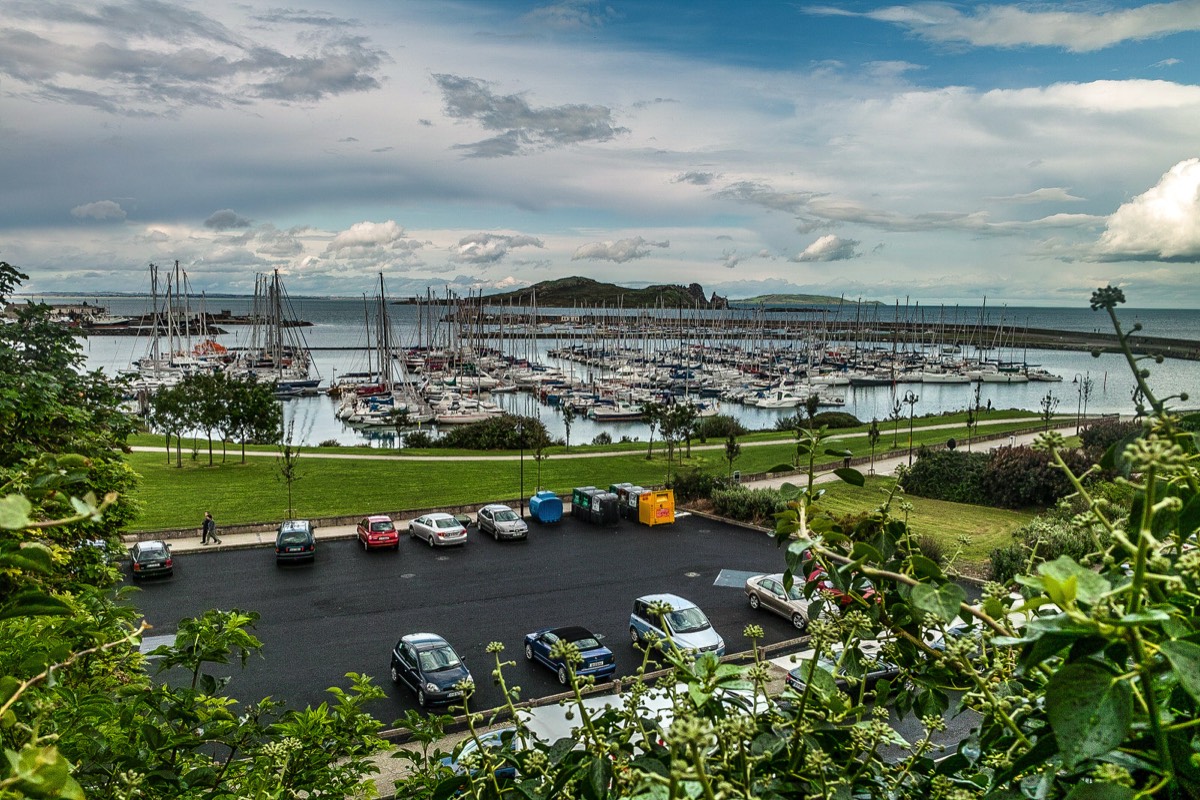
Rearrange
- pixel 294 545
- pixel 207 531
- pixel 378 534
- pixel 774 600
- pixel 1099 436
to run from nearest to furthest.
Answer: pixel 774 600 < pixel 294 545 < pixel 378 534 < pixel 207 531 < pixel 1099 436

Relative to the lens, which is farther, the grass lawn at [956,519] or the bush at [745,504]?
the bush at [745,504]

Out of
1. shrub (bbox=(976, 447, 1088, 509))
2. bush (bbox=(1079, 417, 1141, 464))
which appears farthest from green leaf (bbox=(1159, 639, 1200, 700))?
bush (bbox=(1079, 417, 1141, 464))

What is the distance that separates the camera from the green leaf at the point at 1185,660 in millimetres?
1235

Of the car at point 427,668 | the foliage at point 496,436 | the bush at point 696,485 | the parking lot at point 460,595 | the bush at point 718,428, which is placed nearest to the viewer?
the car at point 427,668

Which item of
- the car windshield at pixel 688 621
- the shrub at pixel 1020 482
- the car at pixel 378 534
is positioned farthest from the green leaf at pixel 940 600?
the shrub at pixel 1020 482

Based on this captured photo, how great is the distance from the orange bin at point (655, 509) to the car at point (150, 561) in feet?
47.8

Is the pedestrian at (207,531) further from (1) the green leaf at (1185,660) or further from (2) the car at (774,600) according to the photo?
(1) the green leaf at (1185,660)

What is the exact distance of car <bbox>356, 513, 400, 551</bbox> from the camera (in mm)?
24422

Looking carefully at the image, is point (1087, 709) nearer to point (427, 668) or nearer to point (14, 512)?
point (14, 512)

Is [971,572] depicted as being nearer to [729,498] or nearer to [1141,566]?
[729,498]

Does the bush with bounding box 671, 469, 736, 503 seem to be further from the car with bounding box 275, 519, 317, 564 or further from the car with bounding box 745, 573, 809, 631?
the car with bounding box 275, 519, 317, 564

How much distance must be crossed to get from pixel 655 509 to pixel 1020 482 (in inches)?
538

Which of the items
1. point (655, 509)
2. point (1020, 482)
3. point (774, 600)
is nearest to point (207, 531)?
point (655, 509)

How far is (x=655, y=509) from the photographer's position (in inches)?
1088
